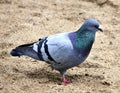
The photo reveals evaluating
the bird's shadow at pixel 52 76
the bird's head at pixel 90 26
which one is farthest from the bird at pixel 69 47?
the bird's shadow at pixel 52 76

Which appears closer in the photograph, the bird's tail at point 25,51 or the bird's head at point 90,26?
the bird's head at point 90,26

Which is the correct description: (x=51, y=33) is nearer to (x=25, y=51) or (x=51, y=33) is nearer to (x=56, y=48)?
(x=25, y=51)

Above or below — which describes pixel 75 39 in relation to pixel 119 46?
above

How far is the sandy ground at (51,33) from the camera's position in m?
4.64

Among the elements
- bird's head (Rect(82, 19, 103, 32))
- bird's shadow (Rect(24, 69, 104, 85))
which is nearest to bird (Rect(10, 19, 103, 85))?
bird's head (Rect(82, 19, 103, 32))

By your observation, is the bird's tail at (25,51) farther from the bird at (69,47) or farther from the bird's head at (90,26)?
the bird's head at (90,26)

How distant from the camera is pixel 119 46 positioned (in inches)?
228

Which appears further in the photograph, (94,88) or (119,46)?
(119,46)

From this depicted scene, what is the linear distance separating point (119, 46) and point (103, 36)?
1.42ft

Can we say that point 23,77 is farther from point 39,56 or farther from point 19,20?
point 19,20

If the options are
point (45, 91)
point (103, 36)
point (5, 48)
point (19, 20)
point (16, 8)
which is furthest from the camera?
point (16, 8)

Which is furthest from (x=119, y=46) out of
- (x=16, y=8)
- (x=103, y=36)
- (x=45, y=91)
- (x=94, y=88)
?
(x=16, y=8)

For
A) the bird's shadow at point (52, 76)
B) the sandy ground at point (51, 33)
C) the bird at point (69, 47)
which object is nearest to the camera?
the bird at point (69, 47)

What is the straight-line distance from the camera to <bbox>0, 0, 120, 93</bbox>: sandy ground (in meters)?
4.64
